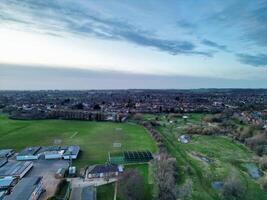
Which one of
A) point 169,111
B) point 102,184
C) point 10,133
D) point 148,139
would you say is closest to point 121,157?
point 102,184

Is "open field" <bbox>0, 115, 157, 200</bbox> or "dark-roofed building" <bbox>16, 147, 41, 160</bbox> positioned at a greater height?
"dark-roofed building" <bbox>16, 147, 41, 160</bbox>

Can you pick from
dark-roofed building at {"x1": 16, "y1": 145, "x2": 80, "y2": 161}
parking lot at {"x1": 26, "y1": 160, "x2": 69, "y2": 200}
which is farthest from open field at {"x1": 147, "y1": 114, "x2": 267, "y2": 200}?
dark-roofed building at {"x1": 16, "y1": 145, "x2": 80, "y2": 161}

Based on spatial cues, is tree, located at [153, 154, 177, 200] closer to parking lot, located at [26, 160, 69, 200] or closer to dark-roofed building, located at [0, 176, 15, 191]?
parking lot, located at [26, 160, 69, 200]

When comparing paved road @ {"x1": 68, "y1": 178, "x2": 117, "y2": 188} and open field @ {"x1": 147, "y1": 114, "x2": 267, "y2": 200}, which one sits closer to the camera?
open field @ {"x1": 147, "y1": 114, "x2": 267, "y2": 200}

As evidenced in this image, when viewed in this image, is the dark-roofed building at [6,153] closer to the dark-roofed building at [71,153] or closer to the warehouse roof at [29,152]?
the warehouse roof at [29,152]

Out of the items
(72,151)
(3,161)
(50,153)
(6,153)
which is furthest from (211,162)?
(6,153)

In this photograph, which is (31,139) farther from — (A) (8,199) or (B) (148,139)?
(A) (8,199)
